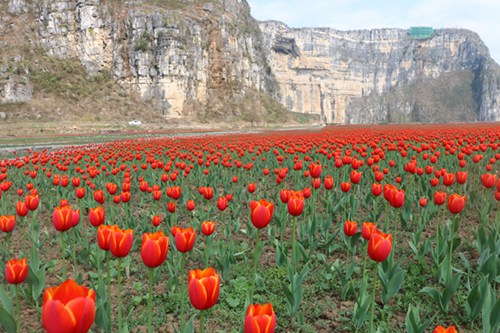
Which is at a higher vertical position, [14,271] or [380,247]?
[380,247]

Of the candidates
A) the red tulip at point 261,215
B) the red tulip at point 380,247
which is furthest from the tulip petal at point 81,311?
the red tulip at point 380,247

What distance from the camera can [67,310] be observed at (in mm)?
1226

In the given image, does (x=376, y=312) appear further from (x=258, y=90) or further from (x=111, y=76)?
(x=258, y=90)

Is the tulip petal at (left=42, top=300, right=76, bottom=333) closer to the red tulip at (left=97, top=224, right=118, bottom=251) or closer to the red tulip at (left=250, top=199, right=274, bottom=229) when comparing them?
the red tulip at (left=97, top=224, right=118, bottom=251)

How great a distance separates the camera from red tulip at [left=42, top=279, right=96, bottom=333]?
1.22m

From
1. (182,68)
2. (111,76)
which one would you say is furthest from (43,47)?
(182,68)

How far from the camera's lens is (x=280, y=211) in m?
5.46

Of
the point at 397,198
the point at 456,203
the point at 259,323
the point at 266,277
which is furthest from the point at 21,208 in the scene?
the point at 456,203

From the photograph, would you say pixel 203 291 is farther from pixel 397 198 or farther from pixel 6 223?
pixel 6 223

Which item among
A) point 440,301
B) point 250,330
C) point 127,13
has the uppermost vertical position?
point 127,13

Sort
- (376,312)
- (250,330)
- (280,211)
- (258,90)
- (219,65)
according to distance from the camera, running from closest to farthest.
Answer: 1. (250,330)
2. (376,312)
3. (280,211)
4. (219,65)
5. (258,90)

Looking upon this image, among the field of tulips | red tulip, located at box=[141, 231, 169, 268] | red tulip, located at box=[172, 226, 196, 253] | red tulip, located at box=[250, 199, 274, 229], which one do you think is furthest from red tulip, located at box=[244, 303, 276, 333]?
red tulip, located at box=[250, 199, 274, 229]

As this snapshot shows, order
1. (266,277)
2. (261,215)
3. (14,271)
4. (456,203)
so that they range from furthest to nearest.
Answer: (266,277)
(456,203)
(261,215)
(14,271)

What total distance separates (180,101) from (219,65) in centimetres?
1672
